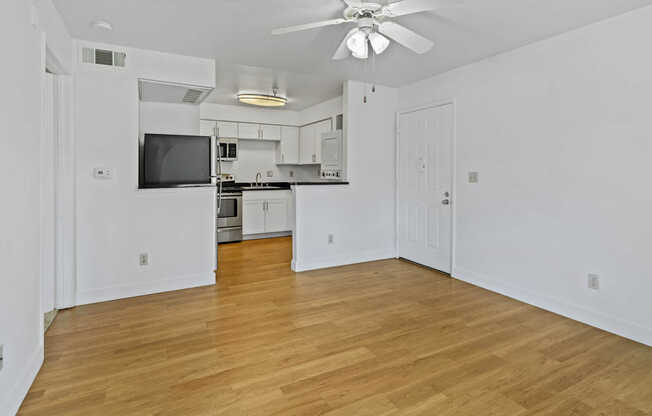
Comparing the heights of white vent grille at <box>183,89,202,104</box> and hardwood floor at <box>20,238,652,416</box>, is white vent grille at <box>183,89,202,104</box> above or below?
above

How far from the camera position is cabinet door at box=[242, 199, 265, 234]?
20.4ft

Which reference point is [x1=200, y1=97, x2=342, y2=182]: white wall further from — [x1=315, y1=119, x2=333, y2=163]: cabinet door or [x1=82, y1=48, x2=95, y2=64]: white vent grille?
[x1=82, y1=48, x2=95, y2=64]: white vent grille

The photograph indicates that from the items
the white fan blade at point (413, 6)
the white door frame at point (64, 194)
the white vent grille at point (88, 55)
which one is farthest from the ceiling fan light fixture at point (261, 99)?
the white fan blade at point (413, 6)

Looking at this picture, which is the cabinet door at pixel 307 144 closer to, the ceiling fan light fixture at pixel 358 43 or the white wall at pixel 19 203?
the ceiling fan light fixture at pixel 358 43

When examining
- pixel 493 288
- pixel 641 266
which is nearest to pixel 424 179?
pixel 493 288

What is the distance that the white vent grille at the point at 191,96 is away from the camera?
414 cm

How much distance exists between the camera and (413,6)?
2.06 metres

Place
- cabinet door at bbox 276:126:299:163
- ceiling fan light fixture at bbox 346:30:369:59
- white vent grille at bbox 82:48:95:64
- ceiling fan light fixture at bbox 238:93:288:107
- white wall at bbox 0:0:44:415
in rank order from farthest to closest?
cabinet door at bbox 276:126:299:163 < ceiling fan light fixture at bbox 238:93:288:107 < white vent grille at bbox 82:48:95:64 < ceiling fan light fixture at bbox 346:30:369:59 < white wall at bbox 0:0:44:415

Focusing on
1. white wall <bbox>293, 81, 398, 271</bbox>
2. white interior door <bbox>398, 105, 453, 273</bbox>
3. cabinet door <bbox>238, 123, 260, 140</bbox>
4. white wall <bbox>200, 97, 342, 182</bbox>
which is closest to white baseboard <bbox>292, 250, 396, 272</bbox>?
white wall <bbox>293, 81, 398, 271</bbox>

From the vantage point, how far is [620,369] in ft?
Answer: 6.95

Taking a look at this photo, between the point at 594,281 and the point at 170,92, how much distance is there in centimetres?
474

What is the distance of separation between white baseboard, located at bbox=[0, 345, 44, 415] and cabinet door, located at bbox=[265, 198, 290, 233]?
4411 mm

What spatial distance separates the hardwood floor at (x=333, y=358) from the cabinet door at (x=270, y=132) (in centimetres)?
392

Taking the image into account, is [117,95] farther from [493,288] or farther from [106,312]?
[493,288]
